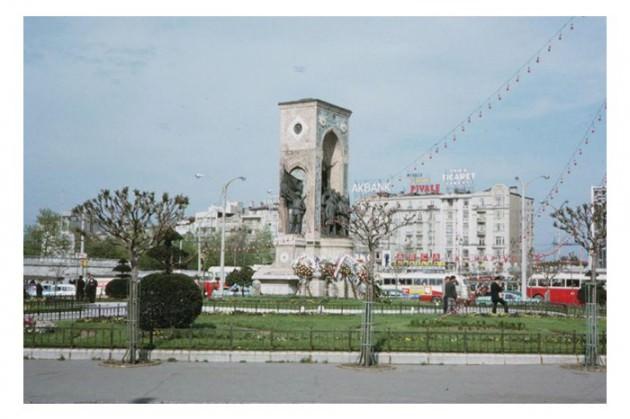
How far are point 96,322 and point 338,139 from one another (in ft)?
Result: 87.5

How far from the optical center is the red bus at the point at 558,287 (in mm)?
52969

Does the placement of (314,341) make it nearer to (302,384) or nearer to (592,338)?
(302,384)

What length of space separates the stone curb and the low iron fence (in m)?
0.24

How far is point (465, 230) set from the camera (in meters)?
111

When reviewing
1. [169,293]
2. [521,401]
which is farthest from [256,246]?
[521,401]

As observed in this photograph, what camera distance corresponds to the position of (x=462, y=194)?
4348 inches

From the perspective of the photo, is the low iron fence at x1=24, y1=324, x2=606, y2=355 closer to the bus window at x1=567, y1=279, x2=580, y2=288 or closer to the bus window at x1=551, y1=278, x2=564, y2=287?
the bus window at x1=567, y1=279, x2=580, y2=288

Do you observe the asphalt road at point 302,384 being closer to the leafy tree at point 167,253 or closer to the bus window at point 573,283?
the leafy tree at point 167,253

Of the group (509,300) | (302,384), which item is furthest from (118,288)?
(302,384)

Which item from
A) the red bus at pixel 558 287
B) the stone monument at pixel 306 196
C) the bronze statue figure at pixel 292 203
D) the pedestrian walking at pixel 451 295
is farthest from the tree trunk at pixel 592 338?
the red bus at pixel 558 287

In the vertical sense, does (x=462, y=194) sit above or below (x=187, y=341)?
above

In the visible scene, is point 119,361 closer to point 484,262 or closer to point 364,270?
point 364,270

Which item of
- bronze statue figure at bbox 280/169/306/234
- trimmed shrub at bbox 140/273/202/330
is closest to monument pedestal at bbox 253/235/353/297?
bronze statue figure at bbox 280/169/306/234

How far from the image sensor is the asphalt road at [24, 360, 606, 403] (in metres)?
12.9
